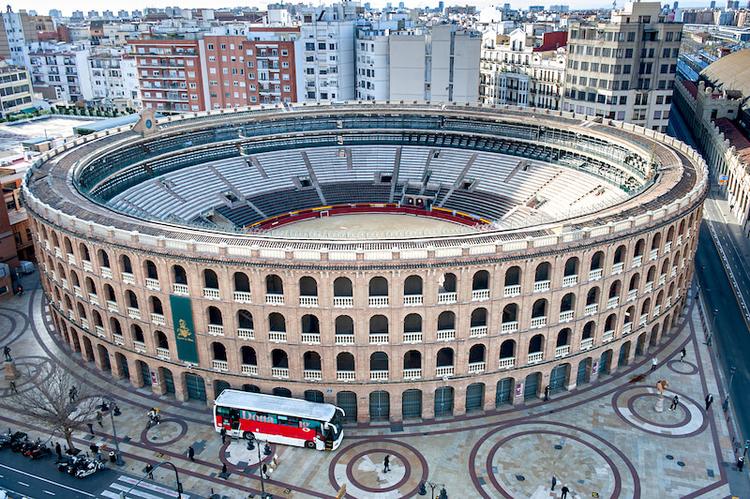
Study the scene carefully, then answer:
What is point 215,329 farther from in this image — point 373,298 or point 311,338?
point 373,298

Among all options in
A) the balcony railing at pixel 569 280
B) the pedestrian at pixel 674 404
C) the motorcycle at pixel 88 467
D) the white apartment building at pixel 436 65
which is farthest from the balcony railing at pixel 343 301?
the white apartment building at pixel 436 65

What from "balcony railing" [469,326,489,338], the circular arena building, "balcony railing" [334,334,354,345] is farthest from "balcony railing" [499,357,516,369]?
"balcony railing" [334,334,354,345]

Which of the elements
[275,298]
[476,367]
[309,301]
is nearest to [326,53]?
[275,298]

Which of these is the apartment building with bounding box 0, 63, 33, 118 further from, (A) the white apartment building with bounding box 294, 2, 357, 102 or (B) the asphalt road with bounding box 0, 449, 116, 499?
(B) the asphalt road with bounding box 0, 449, 116, 499

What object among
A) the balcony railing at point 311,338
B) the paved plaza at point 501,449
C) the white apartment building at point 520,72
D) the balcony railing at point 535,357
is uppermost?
the white apartment building at point 520,72

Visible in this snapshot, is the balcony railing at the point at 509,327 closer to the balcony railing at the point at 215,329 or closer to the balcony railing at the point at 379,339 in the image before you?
the balcony railing at the point at 379,339

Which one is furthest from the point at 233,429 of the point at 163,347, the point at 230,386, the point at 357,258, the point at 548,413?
the point at 548,413
